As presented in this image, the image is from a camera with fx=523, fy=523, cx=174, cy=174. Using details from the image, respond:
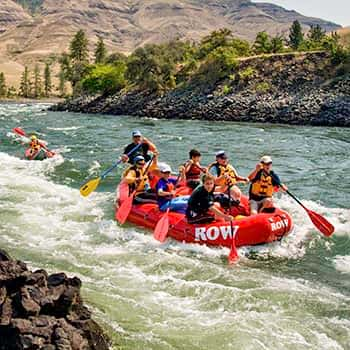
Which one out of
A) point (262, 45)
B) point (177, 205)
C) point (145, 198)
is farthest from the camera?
point (262, 45)

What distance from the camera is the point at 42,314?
5.45 m

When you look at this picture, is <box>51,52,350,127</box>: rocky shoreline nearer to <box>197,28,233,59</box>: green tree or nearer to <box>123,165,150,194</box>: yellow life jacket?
<box>197,28,233,59</box>: green tree

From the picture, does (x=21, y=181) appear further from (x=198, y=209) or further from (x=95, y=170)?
(x=198, y=209)

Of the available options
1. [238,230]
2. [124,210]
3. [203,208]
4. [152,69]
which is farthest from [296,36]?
[238,230]

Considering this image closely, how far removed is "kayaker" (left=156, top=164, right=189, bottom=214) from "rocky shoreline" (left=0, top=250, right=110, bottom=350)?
528cm

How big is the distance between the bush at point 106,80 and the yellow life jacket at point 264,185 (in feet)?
155

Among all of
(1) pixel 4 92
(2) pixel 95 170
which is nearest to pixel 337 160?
(2) pixel 95 170

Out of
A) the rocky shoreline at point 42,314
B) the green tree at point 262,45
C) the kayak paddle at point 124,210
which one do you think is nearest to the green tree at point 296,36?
the green tree at point 262,45

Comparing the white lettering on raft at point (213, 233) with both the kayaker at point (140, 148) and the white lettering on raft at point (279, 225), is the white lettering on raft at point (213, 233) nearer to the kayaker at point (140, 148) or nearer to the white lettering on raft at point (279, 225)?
the white lettering on raft at point (279, 225)

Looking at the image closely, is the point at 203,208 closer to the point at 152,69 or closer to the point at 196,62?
the point at 196,62

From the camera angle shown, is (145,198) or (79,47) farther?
(79,47)

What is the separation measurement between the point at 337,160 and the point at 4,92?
257 feet

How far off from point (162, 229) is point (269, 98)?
110 ft

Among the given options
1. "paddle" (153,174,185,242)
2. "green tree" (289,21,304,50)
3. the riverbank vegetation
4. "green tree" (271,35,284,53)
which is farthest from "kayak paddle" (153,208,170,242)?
"green tree" (289,21,304,50)
